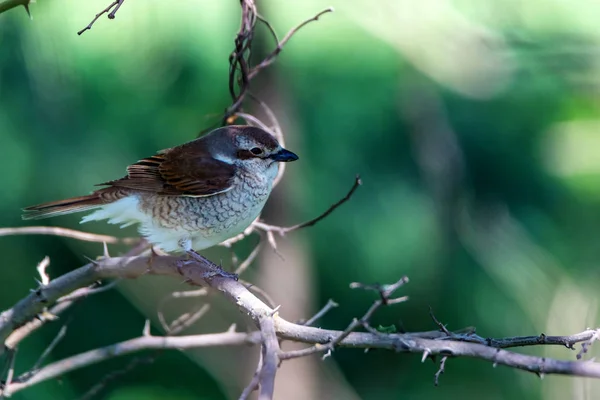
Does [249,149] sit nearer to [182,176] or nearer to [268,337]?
[182,176]

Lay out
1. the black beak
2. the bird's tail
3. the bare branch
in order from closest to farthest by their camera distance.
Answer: the bare branch < the bird's tail < the black beak

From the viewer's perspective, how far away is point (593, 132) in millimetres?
3516

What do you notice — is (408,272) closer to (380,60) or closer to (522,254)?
(522,254)

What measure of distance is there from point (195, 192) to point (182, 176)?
0.11 m

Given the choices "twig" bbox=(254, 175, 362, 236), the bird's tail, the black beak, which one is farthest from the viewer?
the black beak

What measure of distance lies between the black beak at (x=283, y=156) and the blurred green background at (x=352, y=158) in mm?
745

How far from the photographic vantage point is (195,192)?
2.44m

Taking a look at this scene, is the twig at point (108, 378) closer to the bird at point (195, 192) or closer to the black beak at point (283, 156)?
the bird at point (195, 192)

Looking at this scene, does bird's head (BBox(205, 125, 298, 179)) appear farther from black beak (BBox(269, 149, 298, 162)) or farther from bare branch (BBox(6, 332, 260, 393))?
bare branch (BBox(6, 332, 260, 393))

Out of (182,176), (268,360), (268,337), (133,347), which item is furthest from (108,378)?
(268,360)

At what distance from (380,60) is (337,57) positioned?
0.22 m

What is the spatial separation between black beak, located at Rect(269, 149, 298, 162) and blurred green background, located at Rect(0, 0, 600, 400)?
745 mm

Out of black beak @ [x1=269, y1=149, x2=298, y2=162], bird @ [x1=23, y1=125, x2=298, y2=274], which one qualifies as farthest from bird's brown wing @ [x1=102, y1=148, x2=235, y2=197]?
black beak @ [x1=269, y1=149, x2=298, y2=162]

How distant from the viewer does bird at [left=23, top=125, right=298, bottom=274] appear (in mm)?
2350
